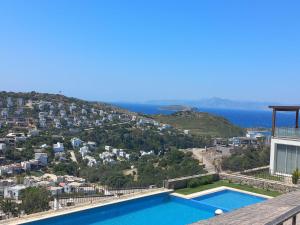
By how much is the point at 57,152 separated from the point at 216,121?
152 feet

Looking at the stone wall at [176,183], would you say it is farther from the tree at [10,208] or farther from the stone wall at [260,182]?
the tree at [10,208]

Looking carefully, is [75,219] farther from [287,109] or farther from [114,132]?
[114,132]

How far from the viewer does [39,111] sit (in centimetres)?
7462

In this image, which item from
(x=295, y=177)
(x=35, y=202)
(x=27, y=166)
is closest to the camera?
(x=35, y=202)

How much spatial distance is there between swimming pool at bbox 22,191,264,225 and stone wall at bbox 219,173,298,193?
116 centimetres

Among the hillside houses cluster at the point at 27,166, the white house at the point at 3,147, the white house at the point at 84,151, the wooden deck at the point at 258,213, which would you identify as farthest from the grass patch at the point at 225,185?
the white house at the point at 3,147

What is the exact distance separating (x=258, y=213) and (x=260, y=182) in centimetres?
870

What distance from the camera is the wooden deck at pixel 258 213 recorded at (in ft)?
16.9

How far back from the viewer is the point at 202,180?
14.2 meters

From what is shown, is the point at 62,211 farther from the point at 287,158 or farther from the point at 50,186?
the point at 50,186

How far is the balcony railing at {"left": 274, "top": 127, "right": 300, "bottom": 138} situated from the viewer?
15.1 meters

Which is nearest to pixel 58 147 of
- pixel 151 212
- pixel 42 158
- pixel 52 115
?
pixel 42 158

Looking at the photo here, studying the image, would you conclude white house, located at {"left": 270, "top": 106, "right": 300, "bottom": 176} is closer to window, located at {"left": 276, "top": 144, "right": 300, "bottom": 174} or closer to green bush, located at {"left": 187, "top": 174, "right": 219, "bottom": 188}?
window, located at {"left": 276, "top": 144, "right": 300, "bottom": 174}

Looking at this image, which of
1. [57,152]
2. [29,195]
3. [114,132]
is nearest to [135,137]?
[114,132]
